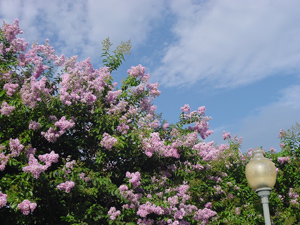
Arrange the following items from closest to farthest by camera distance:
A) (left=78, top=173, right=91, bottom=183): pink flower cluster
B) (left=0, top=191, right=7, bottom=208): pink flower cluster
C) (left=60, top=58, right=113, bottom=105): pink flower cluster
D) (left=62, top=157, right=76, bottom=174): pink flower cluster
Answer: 1. (left=0, top=191, right=7, bottom=208): pink flower cluster
2. (left=62, top=157, right=76, bottom=174): pink flower cluster
3. (left=78, top=173, right=91, bottom=183): pink flower cluster
4. (left=60, top=58, right=113, bottom=105): pink flower cluster

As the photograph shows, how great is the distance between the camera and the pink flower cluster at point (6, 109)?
7074 millimetres

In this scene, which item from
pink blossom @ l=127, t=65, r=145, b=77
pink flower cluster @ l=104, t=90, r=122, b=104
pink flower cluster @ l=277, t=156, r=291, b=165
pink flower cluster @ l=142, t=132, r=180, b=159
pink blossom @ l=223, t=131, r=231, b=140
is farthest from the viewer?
pink blossom @ l=223, t=131, r=231, b=140

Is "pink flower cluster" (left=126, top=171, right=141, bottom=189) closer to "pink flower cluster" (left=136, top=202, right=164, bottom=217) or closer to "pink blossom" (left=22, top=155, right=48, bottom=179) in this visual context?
"pink flower cluster" (left=136, top=202, right=164, bottom=217)

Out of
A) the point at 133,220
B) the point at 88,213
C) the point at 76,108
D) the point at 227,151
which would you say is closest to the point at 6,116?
the point at 76,108

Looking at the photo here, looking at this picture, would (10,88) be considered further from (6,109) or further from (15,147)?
(15,147)

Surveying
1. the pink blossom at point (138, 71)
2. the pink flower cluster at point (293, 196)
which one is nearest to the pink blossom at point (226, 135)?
the pink flower cluster at point (293, 196)

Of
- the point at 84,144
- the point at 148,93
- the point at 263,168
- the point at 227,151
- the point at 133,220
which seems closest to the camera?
the point at 263,168

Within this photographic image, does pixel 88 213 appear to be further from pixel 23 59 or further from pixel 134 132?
pixel 23 59

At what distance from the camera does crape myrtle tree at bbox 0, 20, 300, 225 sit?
7027 mm

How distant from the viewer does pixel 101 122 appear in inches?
316

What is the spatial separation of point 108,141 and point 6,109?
1.99 metres

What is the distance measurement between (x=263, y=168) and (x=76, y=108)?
4407mm

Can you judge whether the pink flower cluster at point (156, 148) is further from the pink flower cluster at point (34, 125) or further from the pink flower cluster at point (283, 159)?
the pink flower cluster at point (283, 159)

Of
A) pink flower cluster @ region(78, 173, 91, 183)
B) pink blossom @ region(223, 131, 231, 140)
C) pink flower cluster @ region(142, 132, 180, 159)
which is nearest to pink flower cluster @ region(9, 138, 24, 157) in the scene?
pink flower cluster @ region(78, 173, 91, 183)
